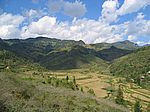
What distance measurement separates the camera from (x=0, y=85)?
1781 inches

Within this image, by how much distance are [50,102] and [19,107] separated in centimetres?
1213

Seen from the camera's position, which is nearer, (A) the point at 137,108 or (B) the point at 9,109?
(B) the point at 9,109

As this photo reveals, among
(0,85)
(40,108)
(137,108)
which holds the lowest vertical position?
(137,108)

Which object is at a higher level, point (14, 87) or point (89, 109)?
point (14, 87)

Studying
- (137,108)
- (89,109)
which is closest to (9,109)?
(89,109)

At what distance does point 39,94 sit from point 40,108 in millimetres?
12698

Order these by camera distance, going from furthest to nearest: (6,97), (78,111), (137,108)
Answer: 1. (137,108)
2. (78,111)
3. (6,97)

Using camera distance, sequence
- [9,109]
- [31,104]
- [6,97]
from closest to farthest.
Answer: [9,109] → [6,97] → [31,104]

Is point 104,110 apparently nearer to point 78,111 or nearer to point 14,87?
point 78,111

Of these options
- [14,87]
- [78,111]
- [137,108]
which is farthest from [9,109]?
[137,108]

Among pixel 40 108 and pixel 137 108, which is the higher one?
pixel 40 108

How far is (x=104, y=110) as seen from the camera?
62.0 metres

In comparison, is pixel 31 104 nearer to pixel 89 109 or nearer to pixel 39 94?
pixel 39 94

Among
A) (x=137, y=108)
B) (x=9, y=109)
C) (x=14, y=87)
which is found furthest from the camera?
(x=137, y=108)
